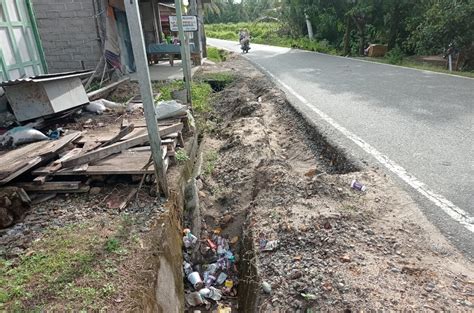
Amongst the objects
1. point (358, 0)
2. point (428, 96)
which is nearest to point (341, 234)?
point (428, 96)

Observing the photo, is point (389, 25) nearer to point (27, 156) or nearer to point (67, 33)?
point (67, 33)

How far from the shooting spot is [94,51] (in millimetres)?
9969

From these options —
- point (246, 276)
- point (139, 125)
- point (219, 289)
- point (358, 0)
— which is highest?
point (358, 0)

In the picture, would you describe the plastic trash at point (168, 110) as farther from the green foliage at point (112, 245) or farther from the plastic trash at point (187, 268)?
the green foliage at point (112, 245)

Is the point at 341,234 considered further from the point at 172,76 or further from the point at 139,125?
the point at 172,76

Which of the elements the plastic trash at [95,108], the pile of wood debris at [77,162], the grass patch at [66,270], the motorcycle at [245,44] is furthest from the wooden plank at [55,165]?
the motorcycle at [245,44]

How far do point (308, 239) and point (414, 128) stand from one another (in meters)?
3.36

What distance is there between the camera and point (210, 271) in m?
3.72

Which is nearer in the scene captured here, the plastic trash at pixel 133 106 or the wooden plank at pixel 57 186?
the wooden plank at pixel 57 186

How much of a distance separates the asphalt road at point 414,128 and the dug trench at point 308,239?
24 cm

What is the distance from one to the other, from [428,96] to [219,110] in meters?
4.68

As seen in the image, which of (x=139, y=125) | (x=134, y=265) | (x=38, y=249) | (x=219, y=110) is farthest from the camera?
(x=219, y=110)

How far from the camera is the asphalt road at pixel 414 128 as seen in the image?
3371mm

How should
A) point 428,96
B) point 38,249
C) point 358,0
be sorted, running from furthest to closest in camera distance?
point 358,0 → point 428,96 → point 38,249
